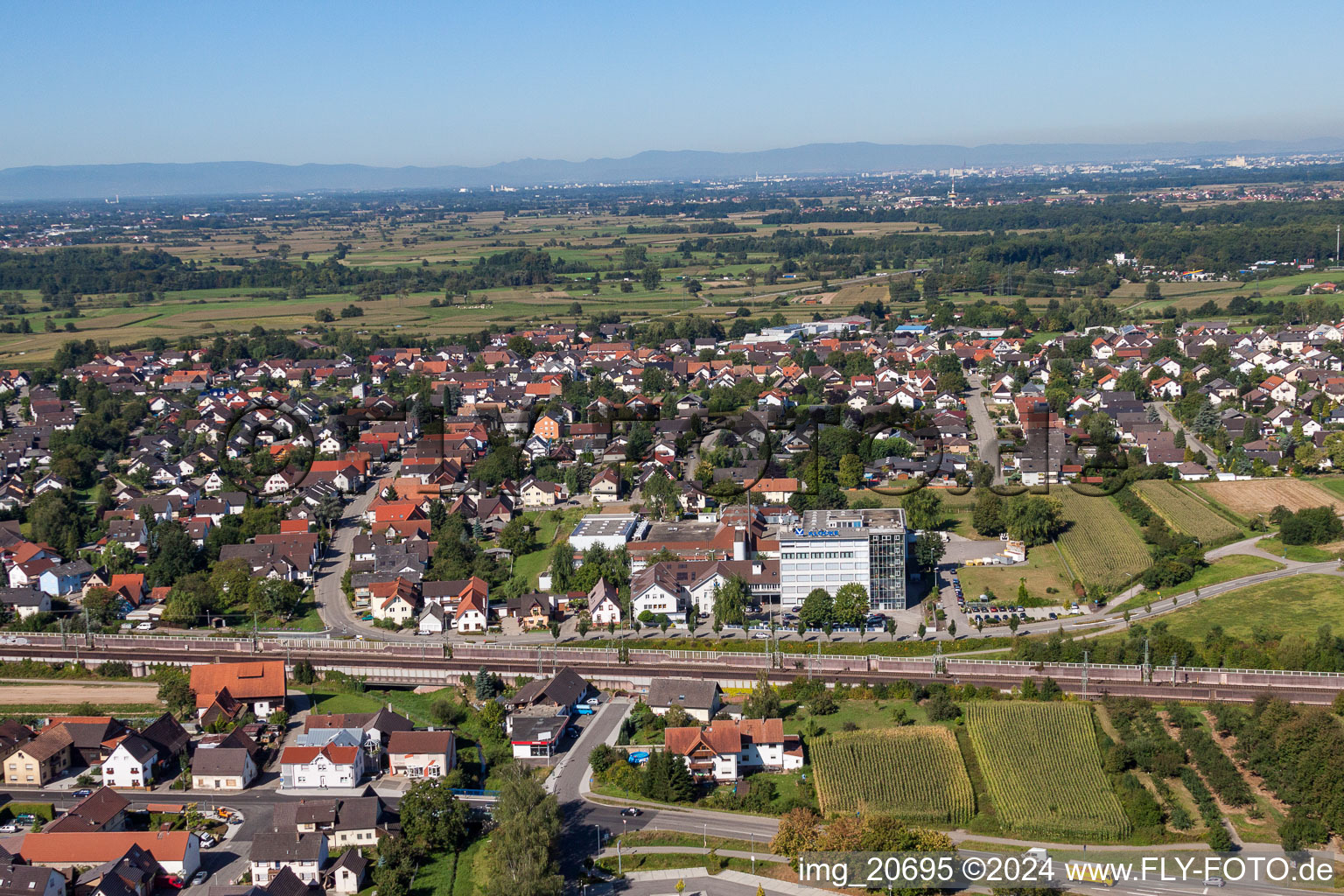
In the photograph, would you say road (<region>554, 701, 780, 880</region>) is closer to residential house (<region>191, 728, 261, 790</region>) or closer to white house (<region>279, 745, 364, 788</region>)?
white house (<region>279, 745, 364, 788</region>)

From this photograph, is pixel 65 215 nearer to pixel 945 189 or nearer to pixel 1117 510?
pixel 945 189

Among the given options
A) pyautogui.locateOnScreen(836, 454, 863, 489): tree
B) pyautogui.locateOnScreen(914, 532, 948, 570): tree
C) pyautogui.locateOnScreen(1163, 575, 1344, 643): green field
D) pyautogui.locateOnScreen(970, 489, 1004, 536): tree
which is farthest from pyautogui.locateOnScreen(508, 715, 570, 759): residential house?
pyautogui.locateOnScreen(836, 454, 863, 489): tree

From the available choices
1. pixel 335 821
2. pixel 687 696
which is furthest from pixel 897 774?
pixel 335 821

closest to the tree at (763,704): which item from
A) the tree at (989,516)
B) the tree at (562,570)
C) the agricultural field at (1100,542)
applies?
the tree at (562,570)

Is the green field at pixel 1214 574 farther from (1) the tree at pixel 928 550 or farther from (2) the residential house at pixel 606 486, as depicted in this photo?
(2) the residential house at pixel 606 486

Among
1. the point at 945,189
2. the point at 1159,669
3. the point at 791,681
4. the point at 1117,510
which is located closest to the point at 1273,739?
the point at 1159,669
